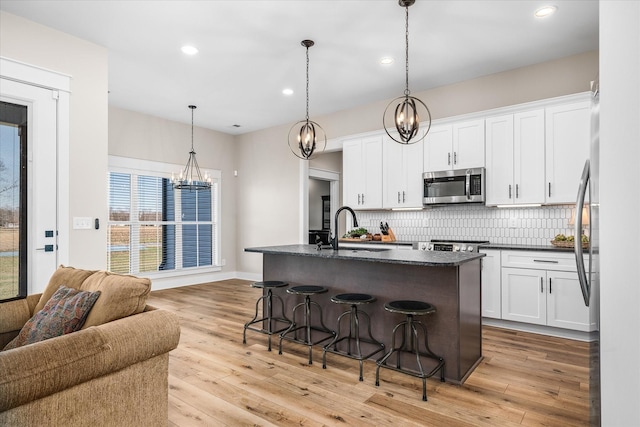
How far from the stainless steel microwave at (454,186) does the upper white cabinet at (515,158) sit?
0.12 m

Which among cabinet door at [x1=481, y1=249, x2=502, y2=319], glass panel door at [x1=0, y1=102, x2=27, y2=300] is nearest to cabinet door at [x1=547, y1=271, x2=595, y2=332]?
cabinet door at [x1=481, y1=249, x2=502, y2=319]

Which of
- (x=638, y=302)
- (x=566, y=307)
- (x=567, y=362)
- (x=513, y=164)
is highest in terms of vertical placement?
(x=513, y=164)

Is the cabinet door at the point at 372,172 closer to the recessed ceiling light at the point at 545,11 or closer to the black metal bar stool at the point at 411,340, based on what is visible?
the recessed ceiling light at the point at 545,11

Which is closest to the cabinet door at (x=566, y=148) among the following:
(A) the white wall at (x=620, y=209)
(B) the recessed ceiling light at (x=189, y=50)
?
(A) the white wall at (x=620, y=209)

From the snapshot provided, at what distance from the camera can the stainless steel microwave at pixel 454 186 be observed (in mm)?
4562

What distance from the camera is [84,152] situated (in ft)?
12.5

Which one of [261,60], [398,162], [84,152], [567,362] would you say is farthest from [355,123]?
[567,362]

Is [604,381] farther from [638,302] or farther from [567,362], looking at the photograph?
[567,362]

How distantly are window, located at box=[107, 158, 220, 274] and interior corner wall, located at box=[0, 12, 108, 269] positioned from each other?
2277 millimetres

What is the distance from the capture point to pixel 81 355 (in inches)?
62.4

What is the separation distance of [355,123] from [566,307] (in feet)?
12.6

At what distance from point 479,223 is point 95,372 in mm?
4538

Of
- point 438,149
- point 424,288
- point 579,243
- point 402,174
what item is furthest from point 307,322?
point 438,149

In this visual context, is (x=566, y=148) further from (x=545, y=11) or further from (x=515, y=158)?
(x=545, y=11)
